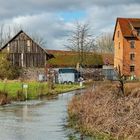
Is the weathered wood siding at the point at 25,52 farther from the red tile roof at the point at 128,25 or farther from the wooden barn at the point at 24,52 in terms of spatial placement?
the red tile roof at the point at 128,25

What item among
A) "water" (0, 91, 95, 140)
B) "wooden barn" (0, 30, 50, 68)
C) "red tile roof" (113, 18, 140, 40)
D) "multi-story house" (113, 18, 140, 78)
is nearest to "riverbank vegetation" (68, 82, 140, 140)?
"water" (0, 91, 95, 140)

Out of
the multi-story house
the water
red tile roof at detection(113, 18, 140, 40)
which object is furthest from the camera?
red tile roof at detection(113, 18, 140, 40)

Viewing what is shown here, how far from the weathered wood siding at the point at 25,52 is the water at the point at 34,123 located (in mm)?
48788

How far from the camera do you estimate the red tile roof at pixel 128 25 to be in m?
96.4

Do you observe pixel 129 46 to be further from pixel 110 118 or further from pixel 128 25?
pixel 110 118

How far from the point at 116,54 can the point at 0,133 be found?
7976cm

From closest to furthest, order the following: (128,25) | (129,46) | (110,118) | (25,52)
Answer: (110,118) < (25,52) < (129,46) < (128,25)

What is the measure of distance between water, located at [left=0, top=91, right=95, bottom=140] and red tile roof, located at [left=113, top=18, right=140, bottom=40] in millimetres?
56547

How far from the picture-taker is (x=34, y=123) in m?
29.2

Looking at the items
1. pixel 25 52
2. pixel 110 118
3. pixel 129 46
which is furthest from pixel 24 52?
pixel 110 118

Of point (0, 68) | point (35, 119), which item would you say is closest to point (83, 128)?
point (35, 119)

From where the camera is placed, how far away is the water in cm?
2370

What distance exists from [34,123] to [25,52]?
63.0 meters

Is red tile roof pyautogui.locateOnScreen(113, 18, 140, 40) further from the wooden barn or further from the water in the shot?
the water
